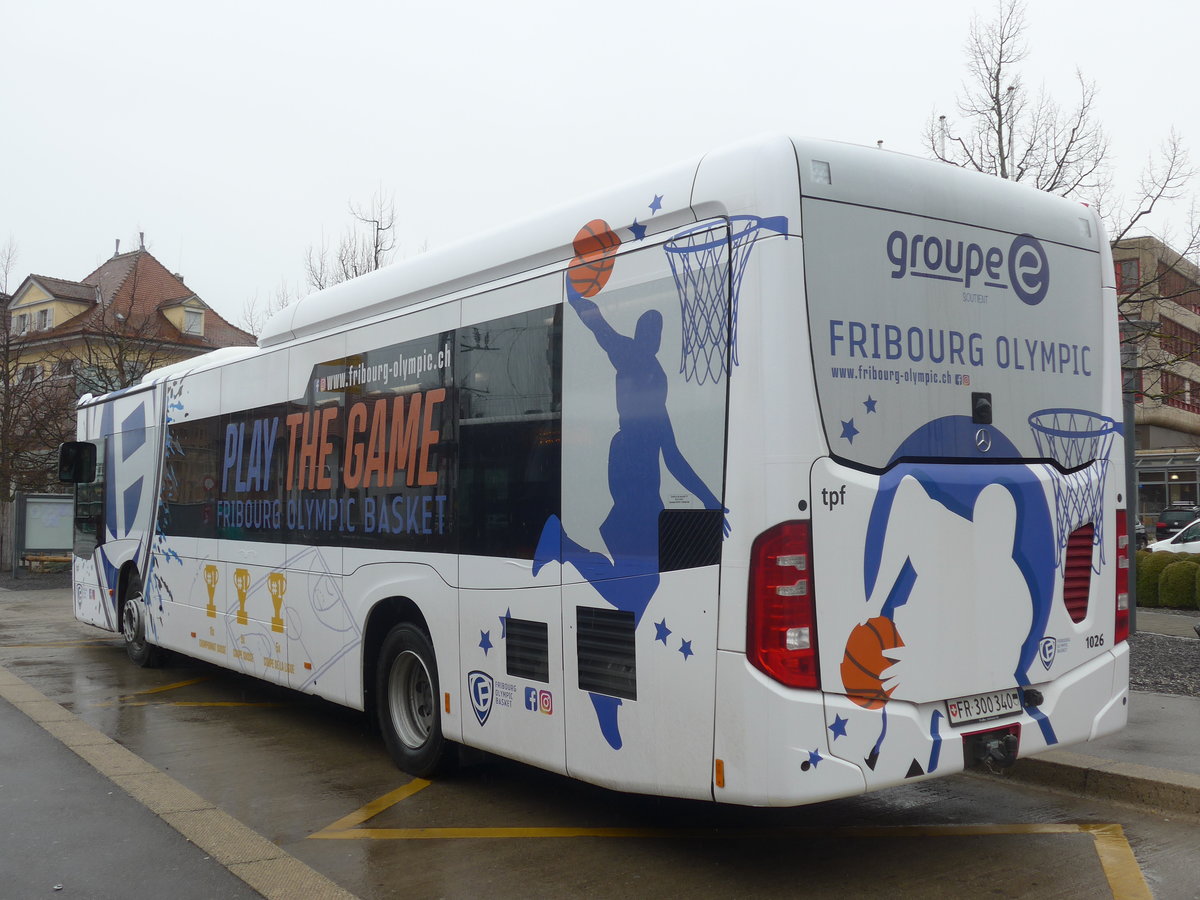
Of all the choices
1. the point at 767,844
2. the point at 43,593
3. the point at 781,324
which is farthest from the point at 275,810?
the point at 43,593

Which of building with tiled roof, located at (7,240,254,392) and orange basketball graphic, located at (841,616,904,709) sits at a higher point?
building with tiled roof, located at (7,240,254,392)

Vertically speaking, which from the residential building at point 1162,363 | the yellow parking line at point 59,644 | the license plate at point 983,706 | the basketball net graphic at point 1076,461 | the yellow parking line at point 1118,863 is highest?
the residential building at point 1162,363

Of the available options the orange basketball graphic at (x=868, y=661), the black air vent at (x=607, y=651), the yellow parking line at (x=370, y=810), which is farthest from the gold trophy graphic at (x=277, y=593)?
the orange basketball graphic at (x=868, y=661)

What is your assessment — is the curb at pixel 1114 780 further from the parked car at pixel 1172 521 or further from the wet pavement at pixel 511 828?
the parked car at pixel 1172 521

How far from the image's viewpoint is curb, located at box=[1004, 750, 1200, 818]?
594 centimetres

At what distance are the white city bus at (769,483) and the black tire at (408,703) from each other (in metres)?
0.03

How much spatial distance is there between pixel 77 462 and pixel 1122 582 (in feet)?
36.3

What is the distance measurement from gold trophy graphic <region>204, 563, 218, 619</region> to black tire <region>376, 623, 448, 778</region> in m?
2.95

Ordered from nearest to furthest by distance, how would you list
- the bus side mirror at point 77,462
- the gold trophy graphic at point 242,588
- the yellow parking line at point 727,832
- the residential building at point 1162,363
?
the yellow parking line at point 727,832, the gold trophy graphic at point 242,588, the bus side mirror at point 77,462, the residential building at point 1162,363

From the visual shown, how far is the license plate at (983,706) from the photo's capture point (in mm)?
4797

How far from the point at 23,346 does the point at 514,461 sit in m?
27.0

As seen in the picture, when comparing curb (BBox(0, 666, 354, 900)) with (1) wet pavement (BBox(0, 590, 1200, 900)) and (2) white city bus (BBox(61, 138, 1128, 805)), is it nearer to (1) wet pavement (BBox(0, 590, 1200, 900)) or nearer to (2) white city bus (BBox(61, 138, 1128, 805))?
(1) wet pavement (BBox(0, 590, 1200, 900))

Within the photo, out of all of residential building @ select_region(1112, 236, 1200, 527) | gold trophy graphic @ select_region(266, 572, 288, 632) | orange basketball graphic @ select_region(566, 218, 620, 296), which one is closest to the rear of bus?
orange basketball graphic @ select_region(566, 218, 620, 296)

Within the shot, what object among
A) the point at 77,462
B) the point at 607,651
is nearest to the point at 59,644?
the point at 77,462
